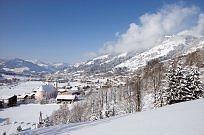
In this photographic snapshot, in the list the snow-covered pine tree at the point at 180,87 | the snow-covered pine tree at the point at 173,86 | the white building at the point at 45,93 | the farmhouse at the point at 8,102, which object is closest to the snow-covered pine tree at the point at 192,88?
the snow-covered pine tree at the point at 180,87

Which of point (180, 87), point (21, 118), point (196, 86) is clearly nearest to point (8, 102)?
point (21, 118)

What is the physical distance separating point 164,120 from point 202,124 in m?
2.54

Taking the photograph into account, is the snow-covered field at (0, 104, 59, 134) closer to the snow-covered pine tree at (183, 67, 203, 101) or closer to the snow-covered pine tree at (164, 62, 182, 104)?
the snow-covered pine tree at (164, 62, 182, 104)

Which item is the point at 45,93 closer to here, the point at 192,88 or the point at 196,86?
the point at 196,86

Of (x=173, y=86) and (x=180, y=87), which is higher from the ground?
(x=173, y=86)

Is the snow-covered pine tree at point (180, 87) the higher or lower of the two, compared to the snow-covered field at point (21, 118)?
higher

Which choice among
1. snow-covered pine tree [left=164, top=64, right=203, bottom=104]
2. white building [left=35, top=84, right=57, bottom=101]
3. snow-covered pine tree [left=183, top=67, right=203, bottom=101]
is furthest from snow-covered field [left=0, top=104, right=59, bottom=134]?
white building [left=35, top=84, right=57, bottom=101]

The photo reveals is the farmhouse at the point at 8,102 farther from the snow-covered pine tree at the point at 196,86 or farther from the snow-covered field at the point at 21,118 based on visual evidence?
the snow-covered pine tree at the point at 196,86

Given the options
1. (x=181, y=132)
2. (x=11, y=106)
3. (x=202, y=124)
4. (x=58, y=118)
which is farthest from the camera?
(x=11, y=106)

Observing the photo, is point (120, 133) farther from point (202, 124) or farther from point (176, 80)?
point (176, 80)

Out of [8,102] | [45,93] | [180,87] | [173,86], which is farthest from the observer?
[45,93]

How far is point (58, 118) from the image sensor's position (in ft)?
205

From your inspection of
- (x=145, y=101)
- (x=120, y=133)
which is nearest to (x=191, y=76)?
(x=120, y=133)

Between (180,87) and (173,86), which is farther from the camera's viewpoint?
(173,86)
